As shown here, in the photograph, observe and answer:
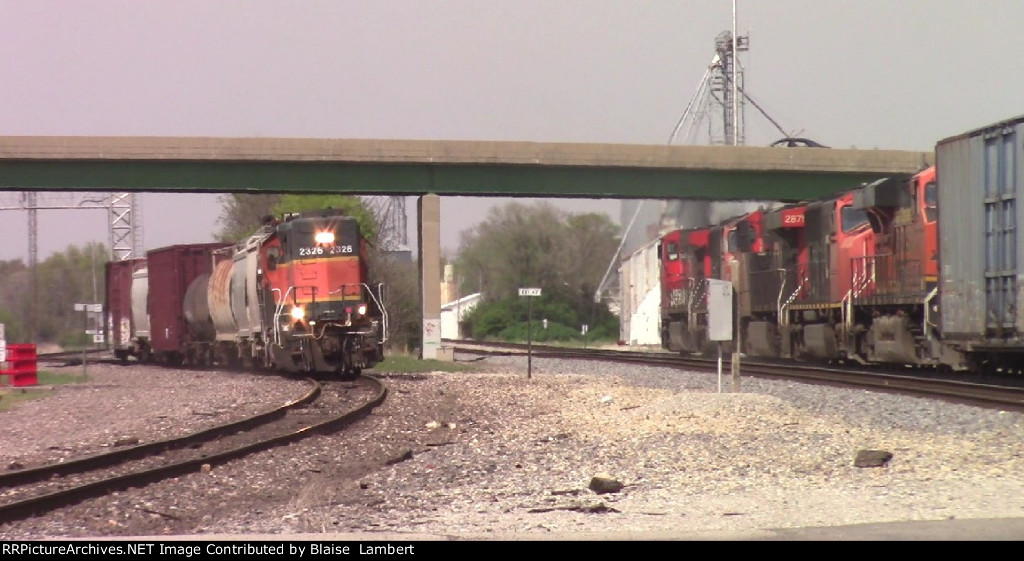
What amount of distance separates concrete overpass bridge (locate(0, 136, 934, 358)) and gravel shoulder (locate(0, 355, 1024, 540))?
17329 millimetres

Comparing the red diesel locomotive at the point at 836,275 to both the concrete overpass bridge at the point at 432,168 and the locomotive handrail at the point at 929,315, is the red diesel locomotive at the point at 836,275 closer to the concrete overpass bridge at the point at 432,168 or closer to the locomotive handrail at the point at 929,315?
the locomotive handrail at the point at 929,315

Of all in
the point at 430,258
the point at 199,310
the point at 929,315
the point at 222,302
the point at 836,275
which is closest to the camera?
the point at 929,315

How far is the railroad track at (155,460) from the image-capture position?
30.6 ft

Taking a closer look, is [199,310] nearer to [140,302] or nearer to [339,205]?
[140,302]

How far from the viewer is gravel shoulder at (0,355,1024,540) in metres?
8.12

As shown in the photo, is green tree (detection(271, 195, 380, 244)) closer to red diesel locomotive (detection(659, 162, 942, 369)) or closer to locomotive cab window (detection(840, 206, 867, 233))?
red diesel locomotive (detection(659, 162, 942, 369))

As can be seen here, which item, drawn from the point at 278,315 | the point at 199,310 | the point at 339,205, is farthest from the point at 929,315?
the point at 339,205

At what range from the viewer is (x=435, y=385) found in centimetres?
2367

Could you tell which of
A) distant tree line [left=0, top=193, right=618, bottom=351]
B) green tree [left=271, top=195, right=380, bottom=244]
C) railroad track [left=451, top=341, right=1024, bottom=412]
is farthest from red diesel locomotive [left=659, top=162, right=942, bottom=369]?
distant tree line [left=0, top=193, right=618, bottom=351]

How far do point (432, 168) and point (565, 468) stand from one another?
89.2 ft

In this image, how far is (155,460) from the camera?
1198 cm

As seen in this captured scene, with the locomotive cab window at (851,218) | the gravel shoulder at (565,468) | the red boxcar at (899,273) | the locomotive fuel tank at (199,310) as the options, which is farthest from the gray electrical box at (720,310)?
the locomotive fuel tank at (199,310)

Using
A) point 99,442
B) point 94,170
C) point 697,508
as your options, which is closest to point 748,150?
point 94,170
